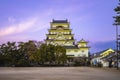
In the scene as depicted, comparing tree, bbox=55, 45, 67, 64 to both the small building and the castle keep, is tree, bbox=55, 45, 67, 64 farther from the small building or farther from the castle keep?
the castle keep

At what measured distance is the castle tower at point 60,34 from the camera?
387 ft

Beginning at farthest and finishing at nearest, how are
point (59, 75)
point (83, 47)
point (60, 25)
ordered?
point (60, 25)
point (83, 47)
point (59, 75)

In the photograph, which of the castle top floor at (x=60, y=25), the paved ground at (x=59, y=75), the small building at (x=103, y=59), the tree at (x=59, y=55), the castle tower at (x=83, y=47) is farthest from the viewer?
the castle top floor at (x=60, y=25)

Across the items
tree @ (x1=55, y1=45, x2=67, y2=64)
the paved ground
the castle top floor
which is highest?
the castle top floor

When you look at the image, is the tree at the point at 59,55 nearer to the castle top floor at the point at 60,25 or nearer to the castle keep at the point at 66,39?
the castle keep at the point at 66,39

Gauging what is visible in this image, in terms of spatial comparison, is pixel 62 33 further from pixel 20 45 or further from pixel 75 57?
pixel 20 45

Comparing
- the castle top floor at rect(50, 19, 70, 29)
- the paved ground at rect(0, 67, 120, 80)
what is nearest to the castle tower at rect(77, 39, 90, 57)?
the castle top floor at rect(50, 19, 70, 29)

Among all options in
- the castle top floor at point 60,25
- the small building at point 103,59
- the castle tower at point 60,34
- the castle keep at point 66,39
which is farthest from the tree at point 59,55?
the castle top floor at point 60,25

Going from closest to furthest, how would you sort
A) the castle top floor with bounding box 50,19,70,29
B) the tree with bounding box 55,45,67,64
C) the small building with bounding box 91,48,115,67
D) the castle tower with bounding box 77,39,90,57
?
the small building with bounding box 91,48,115,67 < the tree with bounding box 55,45,67,64 < the castle tower with bounding box 77,39,90,57 < the castle top floor with bounding box 50,19,70,29

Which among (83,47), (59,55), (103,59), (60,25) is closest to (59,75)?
(59,55)

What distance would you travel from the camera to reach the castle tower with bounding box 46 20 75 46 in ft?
387

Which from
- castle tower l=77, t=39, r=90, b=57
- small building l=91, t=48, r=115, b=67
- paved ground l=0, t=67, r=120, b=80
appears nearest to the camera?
paved ground l=0, t=67, r=120, b=80

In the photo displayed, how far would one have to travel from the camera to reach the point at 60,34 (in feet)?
390

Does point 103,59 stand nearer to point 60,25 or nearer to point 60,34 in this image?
point 60,34
